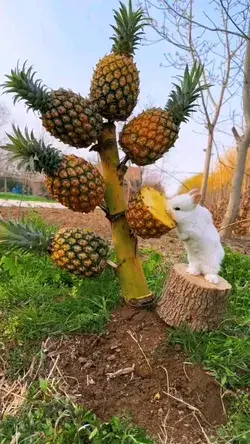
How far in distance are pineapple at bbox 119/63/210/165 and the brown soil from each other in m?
0.63

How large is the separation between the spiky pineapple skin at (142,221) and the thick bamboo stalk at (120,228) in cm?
15

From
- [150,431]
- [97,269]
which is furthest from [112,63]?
[150,431]

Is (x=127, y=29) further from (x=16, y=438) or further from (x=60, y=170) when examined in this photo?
(x=16, y=438)

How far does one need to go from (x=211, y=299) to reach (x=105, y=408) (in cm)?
52

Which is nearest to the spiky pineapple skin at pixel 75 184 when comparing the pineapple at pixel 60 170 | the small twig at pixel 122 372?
the pineapple at pixel 60 170

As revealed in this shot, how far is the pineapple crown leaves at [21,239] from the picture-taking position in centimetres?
154

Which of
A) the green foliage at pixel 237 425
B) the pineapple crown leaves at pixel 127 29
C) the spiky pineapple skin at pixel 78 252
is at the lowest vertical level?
the green foliage at pixel 237 425

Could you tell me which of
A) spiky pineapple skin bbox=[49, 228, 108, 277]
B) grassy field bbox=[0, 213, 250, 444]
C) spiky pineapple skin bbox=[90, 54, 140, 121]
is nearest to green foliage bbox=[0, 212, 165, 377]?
grassy field bbox=[0, 213, 250, 444]

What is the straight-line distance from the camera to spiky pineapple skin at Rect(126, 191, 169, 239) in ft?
4.63

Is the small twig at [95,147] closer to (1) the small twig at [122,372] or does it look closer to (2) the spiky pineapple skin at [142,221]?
(2) the spiky pineapple skin at [142,221]

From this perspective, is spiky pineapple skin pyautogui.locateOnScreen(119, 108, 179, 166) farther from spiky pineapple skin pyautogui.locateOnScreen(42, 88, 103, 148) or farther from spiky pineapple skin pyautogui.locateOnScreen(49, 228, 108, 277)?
spiky pineapple skin pyautogui.locateOnScreen(49, 228, 108, 277)

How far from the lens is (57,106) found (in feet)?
4.52

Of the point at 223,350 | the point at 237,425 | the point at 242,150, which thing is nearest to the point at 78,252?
the point at 223,350

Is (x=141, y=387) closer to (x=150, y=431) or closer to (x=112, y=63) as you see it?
(x=150, y=431)
